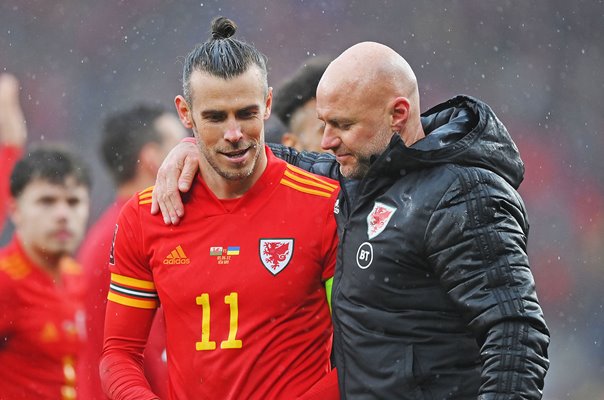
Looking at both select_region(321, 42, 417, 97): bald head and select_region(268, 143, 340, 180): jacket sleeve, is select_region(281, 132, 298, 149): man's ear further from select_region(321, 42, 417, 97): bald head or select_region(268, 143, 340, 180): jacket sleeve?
select_region(321, 42, 417, 97): bald head

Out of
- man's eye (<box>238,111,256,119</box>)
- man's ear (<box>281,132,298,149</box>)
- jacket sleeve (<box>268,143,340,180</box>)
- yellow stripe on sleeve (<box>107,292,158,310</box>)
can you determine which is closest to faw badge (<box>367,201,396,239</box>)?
man's eye (<box>238,111,256,119</box>)

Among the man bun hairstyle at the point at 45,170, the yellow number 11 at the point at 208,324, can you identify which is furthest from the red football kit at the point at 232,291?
A: the man bun hairstyle at the point at 45,170

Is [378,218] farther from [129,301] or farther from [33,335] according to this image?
[33,335]

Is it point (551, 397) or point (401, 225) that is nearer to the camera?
point (401, 225)

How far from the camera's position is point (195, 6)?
38.8ft

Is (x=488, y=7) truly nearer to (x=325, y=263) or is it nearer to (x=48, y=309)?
(x=48, y=309)

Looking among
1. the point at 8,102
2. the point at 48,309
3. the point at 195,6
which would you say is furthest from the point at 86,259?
the point at 195,6

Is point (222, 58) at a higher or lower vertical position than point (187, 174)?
higher

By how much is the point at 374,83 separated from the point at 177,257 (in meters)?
0.91

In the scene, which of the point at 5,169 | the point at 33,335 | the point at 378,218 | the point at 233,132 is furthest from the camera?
the point at 5,169

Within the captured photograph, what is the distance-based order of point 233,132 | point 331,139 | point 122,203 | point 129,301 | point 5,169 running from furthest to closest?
point 5,169
point 122,203
point 129,301
point 233,132
point 331,139

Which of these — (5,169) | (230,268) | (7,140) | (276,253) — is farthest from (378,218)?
(7,140)

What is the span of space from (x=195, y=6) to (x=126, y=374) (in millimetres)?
8881

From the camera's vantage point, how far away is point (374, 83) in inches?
120
